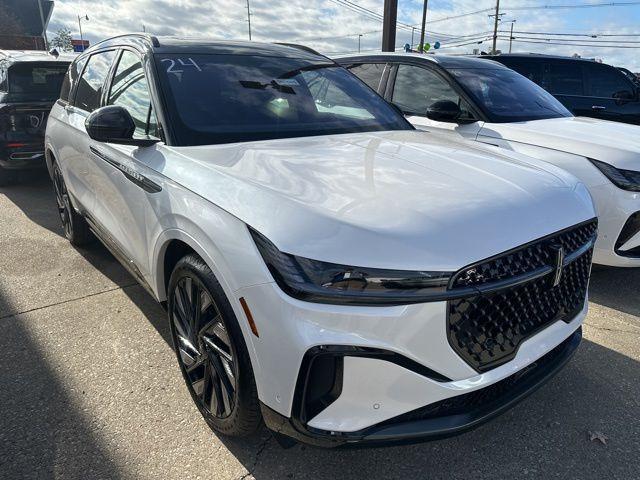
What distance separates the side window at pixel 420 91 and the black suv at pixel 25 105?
4.45 metres

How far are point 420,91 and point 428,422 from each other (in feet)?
12.8

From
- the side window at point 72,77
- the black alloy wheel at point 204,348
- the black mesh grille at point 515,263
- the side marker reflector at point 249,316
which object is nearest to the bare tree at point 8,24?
the side window at point 72,77

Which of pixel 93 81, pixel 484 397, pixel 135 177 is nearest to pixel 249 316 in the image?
pixel 484 397

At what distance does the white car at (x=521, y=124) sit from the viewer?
3619 millimetres

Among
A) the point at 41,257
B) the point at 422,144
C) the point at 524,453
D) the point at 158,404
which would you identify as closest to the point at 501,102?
the point at 422,144

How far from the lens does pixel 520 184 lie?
83.5 inches

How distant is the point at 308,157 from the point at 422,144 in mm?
749

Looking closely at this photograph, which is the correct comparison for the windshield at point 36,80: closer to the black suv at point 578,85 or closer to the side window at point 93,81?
the side window at point 93,81

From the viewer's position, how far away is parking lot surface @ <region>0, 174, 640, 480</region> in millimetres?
2180

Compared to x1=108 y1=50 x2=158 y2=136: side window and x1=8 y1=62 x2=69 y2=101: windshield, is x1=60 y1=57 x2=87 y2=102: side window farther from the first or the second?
x1=8 y1=62 x2=69 y2=101: windshield

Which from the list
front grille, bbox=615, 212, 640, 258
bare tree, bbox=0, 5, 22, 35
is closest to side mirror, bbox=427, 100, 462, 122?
front grille, bbox=615, 212, 640, 258

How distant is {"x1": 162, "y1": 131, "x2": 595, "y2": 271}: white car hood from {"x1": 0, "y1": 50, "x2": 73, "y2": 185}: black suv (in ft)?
16.1

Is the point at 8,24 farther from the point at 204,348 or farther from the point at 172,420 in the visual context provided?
the point at 204,348

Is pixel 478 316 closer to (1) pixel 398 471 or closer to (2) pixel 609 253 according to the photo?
(1) pixel 398 471
